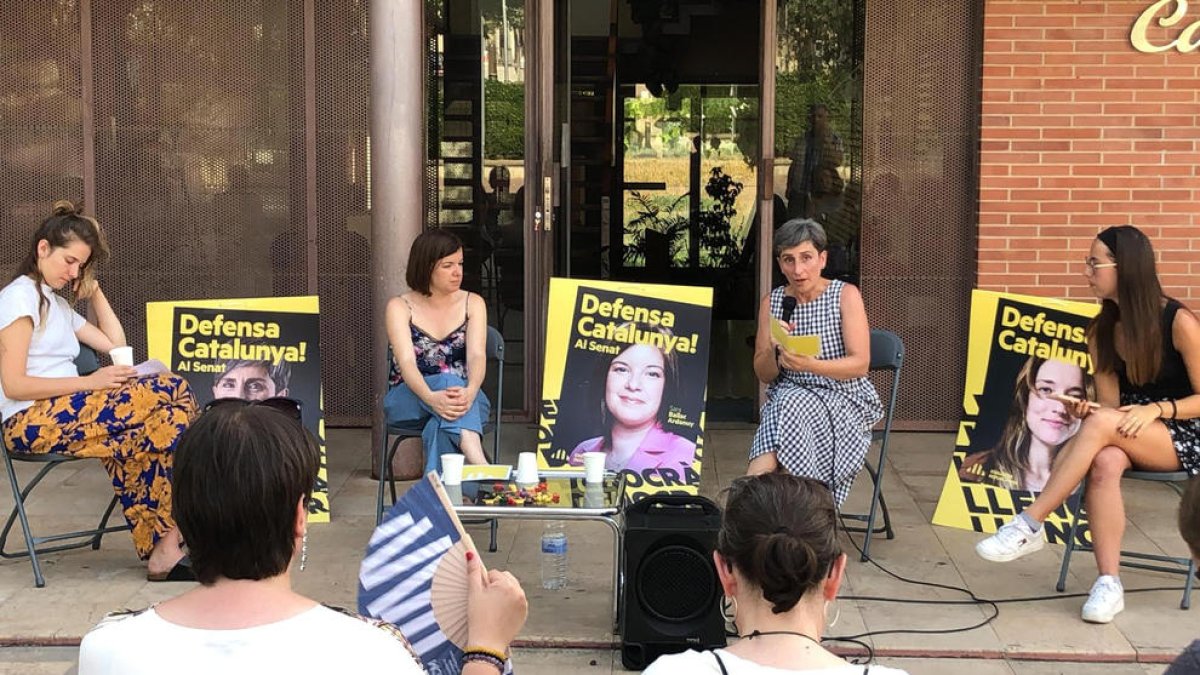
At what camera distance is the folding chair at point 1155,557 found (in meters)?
4.96

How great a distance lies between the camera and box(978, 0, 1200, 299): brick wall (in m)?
7.03

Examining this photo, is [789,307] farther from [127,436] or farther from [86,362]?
[86,362]

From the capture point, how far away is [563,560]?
5.32 metres

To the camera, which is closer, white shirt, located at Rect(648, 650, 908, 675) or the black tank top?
white shirt, located at Rect(648, 650, 908, 675)

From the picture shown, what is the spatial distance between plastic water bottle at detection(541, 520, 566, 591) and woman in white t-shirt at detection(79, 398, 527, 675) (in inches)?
119

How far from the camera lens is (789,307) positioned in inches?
223

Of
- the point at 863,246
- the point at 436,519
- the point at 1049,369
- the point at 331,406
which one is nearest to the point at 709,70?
the point at 863,246

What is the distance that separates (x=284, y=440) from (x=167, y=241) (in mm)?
5754

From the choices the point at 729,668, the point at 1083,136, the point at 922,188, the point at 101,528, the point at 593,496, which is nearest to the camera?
the point at 729,668

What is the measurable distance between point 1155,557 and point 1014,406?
0.83m

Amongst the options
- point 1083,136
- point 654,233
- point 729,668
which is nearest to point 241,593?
point 729,668

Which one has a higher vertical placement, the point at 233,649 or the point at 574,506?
the point at 233,649

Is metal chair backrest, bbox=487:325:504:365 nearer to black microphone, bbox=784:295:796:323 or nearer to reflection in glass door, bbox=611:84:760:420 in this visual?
black microphone, bbox=784:295:796:323

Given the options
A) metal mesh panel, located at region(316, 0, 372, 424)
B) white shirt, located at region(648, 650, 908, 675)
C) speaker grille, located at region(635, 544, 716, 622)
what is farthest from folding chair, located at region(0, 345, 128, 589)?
white shirt, located at region(648, 650, 908, 675)
